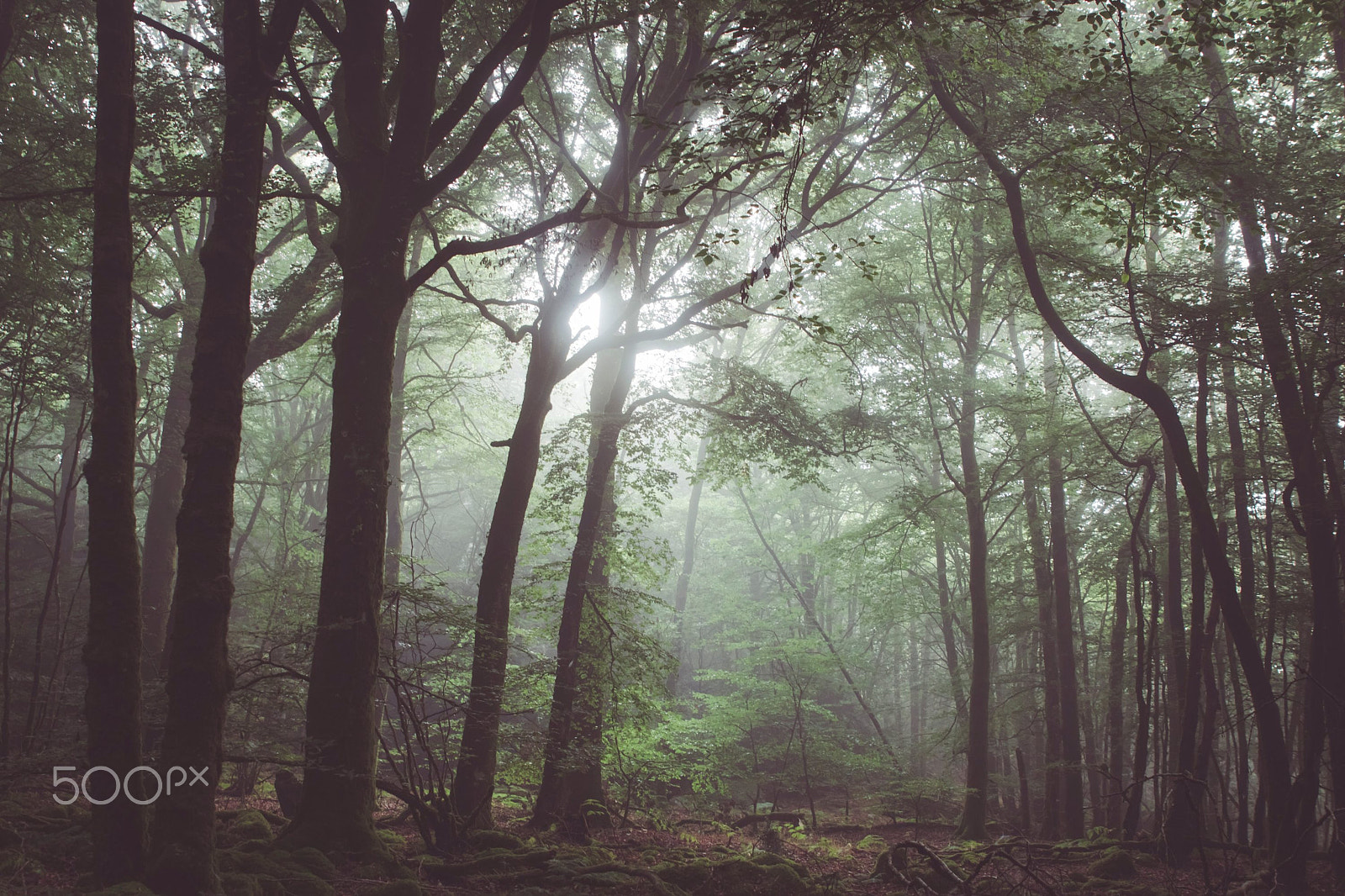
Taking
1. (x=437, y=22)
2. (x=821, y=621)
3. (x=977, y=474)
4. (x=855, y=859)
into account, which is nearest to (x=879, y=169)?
(x=977, y=474)

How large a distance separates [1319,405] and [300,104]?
851 cm

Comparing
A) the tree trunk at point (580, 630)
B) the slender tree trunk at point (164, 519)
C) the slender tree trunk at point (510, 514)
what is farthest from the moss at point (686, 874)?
the slender tree trunk at point (164, 519)

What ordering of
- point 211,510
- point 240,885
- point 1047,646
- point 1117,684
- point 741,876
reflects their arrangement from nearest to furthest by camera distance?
point 211,510 → point 240,885 → point 741,876 → point 1117,684 → point 1047,646

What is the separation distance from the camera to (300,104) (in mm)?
5348

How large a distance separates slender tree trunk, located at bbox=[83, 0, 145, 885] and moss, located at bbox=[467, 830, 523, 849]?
10.0 ft

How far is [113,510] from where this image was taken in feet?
11.1

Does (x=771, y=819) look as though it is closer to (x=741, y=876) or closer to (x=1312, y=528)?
(x=741, y=876)

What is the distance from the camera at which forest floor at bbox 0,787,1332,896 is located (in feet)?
13.7

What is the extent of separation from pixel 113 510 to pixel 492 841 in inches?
163

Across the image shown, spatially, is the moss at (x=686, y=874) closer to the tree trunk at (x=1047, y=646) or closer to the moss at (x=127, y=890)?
the moss at (x=127, y=890)

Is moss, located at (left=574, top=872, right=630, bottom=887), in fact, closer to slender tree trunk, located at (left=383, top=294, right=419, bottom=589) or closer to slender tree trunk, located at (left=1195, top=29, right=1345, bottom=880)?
slender tree trunk, located at (left=1195, top=29, right=1345, bottom=880)

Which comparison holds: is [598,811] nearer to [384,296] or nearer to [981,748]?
[981,748]

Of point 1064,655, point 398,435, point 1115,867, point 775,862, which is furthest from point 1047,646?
point 398,435

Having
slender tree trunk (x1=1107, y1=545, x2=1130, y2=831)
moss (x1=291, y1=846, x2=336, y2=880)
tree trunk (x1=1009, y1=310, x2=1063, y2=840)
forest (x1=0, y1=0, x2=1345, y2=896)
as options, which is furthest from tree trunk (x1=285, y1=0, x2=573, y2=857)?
slender tree trunk (x1=1107, y1=545, x2=1130, y2=831)
